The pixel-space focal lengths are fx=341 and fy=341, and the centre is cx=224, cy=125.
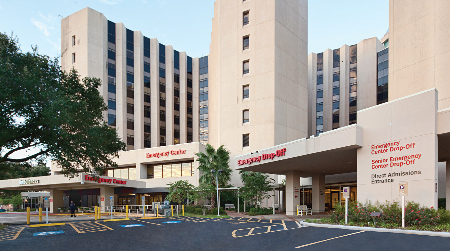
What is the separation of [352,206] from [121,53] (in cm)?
5803

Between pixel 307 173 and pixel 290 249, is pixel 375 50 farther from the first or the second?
pixel 290 249

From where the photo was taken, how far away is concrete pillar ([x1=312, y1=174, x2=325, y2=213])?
3734cm

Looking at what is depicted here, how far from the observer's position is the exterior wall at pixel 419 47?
1111 inches

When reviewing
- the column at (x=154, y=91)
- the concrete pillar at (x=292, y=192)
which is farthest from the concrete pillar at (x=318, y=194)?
the column at (x=154, y=91)

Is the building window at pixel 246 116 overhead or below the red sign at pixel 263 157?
overhead

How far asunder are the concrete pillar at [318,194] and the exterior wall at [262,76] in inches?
355

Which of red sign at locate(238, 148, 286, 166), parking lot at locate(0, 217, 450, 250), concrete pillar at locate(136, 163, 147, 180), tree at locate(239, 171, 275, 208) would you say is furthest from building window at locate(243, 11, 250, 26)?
parking lot at locate(0, 217, 450, 250)

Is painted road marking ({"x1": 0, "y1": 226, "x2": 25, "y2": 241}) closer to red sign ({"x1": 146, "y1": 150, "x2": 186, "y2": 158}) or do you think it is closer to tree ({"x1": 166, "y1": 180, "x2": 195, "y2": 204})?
tree ({"x1": 166, "y1": 180, "x2": 195, "y2": 204})

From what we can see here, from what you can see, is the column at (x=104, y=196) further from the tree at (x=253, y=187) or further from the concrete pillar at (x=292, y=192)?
the concrete pillar at (x=292, y=192)

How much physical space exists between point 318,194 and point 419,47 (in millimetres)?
17822

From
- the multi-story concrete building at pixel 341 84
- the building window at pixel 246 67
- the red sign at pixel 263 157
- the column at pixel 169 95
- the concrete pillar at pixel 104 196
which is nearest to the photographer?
the red sign at pixel 263 157

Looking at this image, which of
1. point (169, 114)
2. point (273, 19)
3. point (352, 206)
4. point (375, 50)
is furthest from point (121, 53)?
point (352, 206)

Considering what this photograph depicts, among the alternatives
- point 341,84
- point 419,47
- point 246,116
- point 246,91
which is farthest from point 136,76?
point 419,47

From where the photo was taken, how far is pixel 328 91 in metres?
80.2
